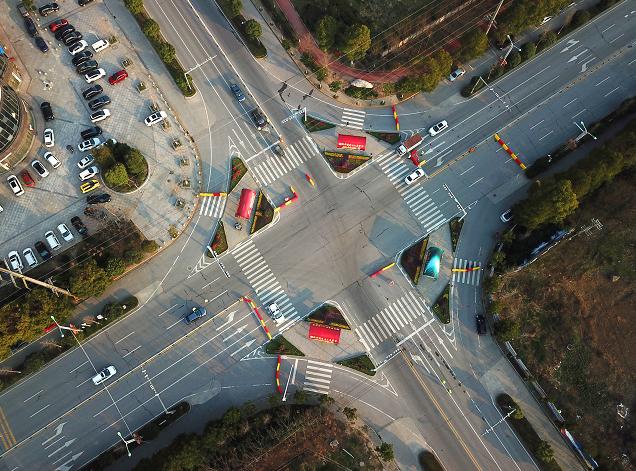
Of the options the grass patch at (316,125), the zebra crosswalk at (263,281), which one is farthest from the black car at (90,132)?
the grass patch at (316,125)

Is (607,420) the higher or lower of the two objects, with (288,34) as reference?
lower

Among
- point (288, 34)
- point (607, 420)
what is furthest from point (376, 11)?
point (607, 420)

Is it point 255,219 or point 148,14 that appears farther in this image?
point 148,14

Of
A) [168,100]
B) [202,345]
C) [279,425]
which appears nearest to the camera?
[279,425]

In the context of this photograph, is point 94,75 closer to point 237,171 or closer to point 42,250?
point 237,171

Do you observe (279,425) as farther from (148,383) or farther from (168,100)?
(168,100)

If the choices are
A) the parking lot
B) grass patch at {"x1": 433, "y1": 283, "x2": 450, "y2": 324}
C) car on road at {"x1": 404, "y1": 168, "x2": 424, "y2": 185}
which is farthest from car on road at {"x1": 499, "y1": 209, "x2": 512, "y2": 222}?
the parking lot
